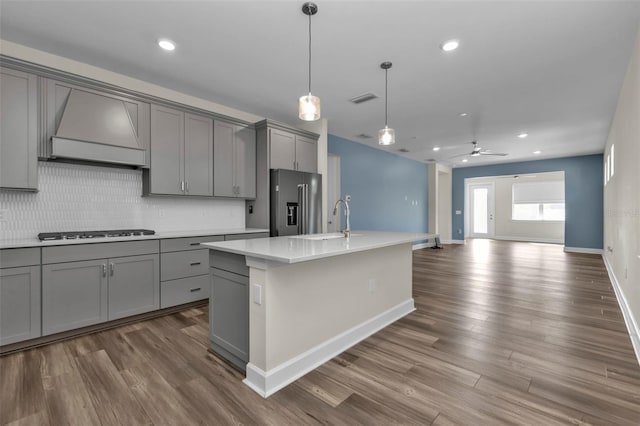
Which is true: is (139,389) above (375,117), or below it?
below

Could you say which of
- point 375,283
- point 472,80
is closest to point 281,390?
point 375,283

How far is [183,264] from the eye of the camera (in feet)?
11.0

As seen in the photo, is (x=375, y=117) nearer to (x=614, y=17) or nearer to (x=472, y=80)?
(x=472, y=80)

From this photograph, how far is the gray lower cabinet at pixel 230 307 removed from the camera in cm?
207

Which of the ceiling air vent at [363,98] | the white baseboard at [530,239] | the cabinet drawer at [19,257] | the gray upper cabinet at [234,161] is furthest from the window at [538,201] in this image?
the cabinet drawer at [19,257]

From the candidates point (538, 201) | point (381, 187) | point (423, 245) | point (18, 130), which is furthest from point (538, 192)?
point (18, 130)

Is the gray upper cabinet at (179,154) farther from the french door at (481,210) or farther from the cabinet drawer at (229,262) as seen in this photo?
the french door at (481,210)

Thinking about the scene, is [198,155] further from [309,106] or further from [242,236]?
[309,106]

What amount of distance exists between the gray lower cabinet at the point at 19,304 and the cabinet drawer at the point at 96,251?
142 mm

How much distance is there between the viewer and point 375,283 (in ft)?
9.33

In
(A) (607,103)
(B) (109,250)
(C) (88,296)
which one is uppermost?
(A) (607,103)

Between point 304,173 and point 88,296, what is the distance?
297 cm

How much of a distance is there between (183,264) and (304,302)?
1895mm

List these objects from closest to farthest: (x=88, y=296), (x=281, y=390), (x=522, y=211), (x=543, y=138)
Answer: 1. (x=281, y=390)
2. (x=88, y=296)
3. (x=543, y=138)
4. (x=522, y=211)
